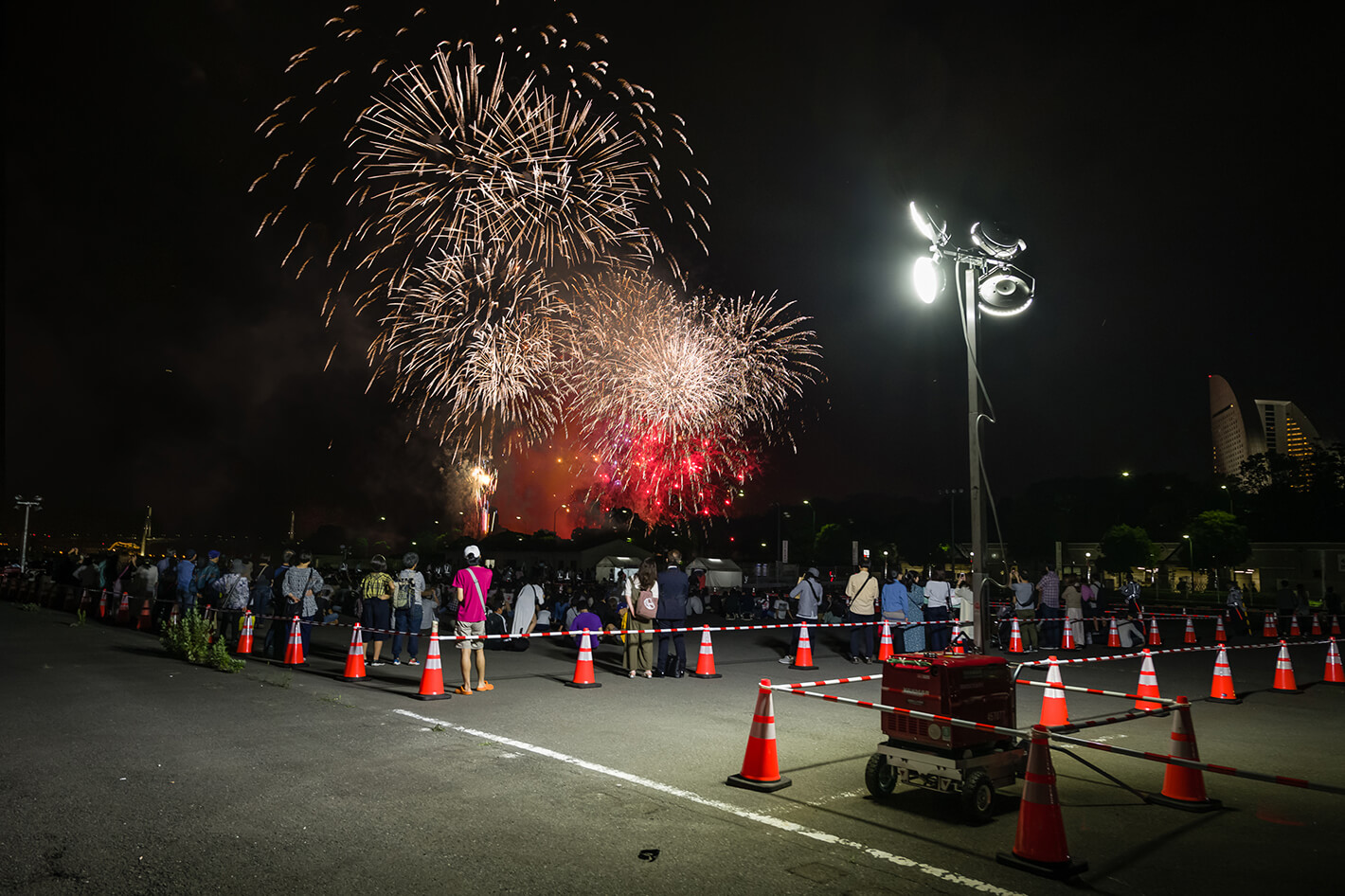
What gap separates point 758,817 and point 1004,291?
7.92 meters

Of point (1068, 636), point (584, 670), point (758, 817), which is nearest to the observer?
point (758, 817)

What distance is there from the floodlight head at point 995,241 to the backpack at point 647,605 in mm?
6585

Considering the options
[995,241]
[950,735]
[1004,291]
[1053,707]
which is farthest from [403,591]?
[995,241]

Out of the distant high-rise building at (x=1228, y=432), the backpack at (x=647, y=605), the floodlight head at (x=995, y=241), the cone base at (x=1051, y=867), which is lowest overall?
the cone base at (x=1051, y=867)

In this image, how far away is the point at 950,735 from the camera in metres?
5.77

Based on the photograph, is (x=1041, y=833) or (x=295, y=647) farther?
(x=295, y=647)

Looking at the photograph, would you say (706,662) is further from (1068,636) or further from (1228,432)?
(1228,432)

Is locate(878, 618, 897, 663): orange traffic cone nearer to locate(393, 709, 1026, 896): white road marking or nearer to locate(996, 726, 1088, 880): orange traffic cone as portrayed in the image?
locate(393, 709, 1026, 896): white road marking

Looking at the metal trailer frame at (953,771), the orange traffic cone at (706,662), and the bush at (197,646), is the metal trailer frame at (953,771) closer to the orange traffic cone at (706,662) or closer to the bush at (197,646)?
the orange traffic cone at (706,662)

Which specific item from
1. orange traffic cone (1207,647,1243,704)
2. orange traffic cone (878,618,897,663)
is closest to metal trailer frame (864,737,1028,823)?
orange traffic cone (1207,647,1243,704)

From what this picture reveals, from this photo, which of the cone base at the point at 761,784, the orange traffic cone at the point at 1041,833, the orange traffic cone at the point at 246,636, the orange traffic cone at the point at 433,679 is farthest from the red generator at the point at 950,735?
the orange traffic cone at the point at 246,636

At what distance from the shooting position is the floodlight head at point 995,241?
10500 millimetres

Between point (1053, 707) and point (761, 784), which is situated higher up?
point (1053, 707)

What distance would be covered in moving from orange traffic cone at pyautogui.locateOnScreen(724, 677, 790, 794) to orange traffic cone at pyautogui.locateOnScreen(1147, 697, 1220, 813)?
2745 millimetres
